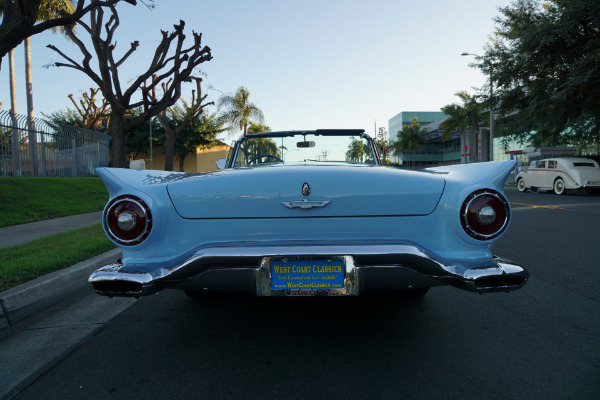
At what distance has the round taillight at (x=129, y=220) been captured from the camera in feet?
7.45

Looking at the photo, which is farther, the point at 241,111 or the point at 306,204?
the point at 241,111

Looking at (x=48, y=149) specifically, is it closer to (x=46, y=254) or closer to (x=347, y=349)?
(x=46, y=254)

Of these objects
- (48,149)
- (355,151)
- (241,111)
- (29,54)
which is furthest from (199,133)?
(355,151)

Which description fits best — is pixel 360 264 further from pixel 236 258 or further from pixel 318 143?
pixel 318 143

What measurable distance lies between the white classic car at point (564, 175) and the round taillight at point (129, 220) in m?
17.8

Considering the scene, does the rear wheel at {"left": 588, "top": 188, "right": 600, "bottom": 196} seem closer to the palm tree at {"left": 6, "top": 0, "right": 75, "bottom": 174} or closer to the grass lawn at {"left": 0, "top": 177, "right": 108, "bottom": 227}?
the grass lawn at {"left": 0, "top": 177, "right": 108, "bottom": 227}

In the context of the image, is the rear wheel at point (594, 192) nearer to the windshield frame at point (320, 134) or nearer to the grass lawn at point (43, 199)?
the windshield frame at point (320, 134)

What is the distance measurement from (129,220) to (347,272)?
120 centimetres

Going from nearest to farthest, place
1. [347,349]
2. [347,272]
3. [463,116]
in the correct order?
[347,272]
[347,349]
[463,116]

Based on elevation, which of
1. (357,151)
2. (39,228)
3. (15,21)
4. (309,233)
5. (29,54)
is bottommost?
(39,228)

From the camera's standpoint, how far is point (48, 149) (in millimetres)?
14578

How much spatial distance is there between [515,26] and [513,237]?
53.5ft

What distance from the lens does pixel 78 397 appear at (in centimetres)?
205

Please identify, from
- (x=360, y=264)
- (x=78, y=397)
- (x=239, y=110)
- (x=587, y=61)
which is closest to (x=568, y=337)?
(x=360, y=264)
